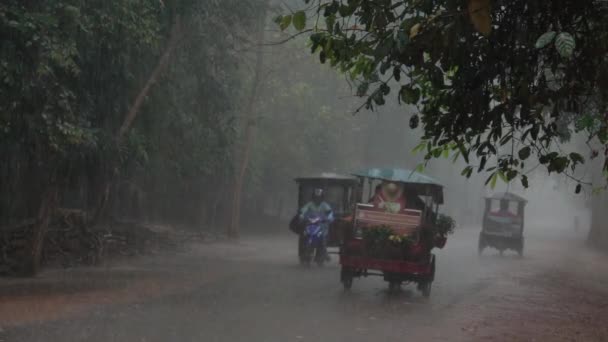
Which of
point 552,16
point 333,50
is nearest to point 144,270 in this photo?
point 333,50

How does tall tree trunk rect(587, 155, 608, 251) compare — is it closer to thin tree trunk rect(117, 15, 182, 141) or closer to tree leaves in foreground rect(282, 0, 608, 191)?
thin tree trunk rect(117, 15, 182, 141)

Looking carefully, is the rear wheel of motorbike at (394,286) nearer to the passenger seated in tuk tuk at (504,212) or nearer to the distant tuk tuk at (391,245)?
the distant tuk tuk at (391,245)

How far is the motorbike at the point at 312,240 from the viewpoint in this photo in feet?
67.8

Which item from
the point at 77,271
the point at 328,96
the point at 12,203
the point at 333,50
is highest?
the point at 328,96

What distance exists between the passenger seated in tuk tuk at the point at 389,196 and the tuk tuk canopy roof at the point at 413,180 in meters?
0.15

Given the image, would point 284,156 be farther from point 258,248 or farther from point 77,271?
point 77,271

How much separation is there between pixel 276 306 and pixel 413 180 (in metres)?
5.11

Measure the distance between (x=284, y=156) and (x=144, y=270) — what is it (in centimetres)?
2025

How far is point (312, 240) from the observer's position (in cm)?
2086

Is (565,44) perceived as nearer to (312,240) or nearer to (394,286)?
(394,286)

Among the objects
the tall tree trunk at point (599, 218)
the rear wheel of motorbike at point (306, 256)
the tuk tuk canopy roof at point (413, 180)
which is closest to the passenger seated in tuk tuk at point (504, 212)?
the tall tree trunk at point (599, 218)

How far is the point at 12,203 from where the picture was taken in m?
19.2

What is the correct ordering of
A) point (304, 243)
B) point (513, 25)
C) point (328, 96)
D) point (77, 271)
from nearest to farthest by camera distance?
point (513, 25), point (77, 271), point (304, 243), point (328, 96)

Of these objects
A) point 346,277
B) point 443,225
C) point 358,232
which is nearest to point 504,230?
point 443,225
